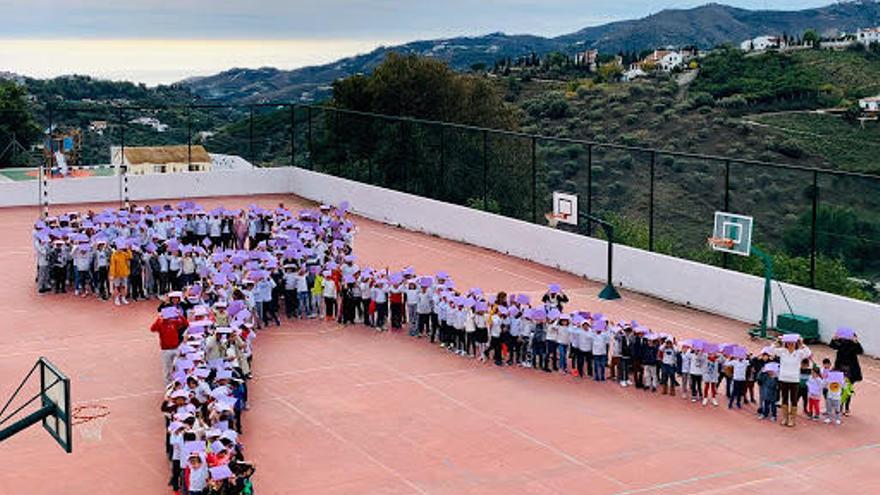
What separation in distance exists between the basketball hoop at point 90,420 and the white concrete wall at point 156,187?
1023 inches

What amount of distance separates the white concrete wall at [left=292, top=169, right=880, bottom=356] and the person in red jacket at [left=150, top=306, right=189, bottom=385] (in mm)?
13263

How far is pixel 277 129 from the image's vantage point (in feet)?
225

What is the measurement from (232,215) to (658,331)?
1345cm

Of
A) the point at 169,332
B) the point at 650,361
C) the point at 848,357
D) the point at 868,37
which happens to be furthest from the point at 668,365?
the point at 868,37

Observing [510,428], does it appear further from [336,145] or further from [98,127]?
[98,127]

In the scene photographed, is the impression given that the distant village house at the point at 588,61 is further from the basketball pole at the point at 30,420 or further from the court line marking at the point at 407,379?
the basketball pole at the point at 30,420

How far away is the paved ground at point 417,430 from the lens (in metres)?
18.5

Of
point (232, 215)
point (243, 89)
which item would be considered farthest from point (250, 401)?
point (243, 89)

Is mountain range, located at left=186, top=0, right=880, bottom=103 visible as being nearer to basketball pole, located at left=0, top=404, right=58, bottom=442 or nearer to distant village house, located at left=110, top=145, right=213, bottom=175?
distant village house, located at left=110, top=145, right=213, bottom=175

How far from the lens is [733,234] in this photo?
29562 millimetres

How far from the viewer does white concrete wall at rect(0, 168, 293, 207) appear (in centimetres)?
4591

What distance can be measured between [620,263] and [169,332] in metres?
14.2

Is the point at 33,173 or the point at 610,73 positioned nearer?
the point at 33,173

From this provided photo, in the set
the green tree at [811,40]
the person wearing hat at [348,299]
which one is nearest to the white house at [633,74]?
the green tree at [811,40]
